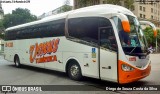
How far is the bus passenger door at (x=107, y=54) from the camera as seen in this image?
31.4 ft

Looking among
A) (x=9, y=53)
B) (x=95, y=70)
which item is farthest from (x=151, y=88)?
(x=9, y=53)

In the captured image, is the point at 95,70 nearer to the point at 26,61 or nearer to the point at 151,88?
the point at 151,88

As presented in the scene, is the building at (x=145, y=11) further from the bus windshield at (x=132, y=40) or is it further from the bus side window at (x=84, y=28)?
the bus windshield at (x=132, y=40)

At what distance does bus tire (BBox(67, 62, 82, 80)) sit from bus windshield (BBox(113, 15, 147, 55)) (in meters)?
2.77

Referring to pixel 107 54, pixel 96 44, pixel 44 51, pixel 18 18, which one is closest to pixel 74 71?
pixel 96 44

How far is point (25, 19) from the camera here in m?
56.1

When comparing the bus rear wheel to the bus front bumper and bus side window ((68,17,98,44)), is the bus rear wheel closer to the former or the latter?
bus side window ((68,17,98,44))

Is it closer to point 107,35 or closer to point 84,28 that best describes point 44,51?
point 84,28

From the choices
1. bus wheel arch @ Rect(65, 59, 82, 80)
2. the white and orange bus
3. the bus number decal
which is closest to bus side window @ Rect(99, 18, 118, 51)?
the white and orange bus

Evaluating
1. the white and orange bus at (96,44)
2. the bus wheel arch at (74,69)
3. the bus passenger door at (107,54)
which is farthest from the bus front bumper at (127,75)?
the bus wheel arch at (74,69)

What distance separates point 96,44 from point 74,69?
1.95 metres

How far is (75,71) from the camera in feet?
38.1

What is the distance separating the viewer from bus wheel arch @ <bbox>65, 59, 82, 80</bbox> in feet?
37.5

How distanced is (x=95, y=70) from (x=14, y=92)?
10.7ft
